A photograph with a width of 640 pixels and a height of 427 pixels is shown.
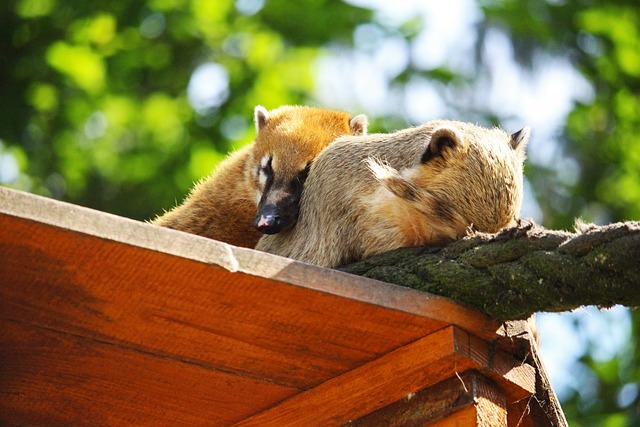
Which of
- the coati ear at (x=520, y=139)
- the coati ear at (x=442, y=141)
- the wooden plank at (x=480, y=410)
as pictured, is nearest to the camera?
the wooden plank at (x=480, y=410)

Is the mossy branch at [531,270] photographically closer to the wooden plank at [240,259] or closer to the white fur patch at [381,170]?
the wooden plank at [240,259]

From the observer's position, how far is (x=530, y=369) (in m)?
3.28

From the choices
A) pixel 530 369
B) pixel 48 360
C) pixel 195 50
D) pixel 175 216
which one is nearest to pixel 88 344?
pixel 48 360

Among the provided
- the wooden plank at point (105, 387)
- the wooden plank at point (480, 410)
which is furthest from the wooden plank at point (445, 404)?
the wooden plank at point (105, 387)

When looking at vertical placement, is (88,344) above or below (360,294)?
below

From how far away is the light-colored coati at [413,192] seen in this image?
3.49 meters

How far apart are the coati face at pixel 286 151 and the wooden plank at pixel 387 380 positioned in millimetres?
1169

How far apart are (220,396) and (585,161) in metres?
9.74

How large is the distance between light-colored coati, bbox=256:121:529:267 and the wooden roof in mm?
512

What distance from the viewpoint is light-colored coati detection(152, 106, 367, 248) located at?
16.9 ft

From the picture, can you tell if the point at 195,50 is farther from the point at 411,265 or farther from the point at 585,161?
the point at 411,265

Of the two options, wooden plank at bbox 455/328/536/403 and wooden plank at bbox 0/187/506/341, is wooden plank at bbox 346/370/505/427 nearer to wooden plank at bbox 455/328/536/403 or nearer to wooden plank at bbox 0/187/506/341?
wooden plank at bbox 455/328/536/403

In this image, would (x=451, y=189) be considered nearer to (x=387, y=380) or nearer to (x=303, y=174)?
(x=387, y=380)

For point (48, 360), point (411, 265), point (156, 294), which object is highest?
point (411, 265)
